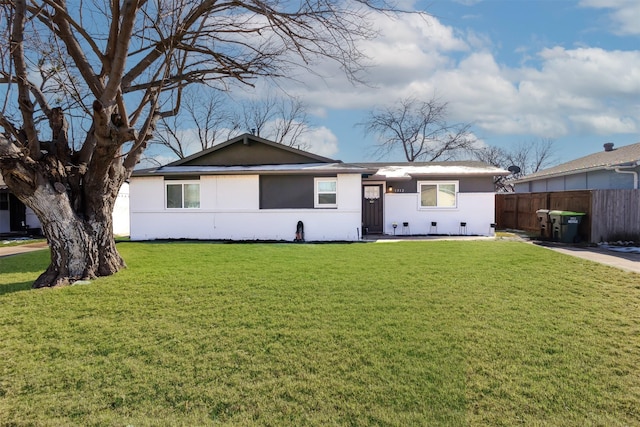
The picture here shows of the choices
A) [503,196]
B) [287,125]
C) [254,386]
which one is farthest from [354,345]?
[287,125]

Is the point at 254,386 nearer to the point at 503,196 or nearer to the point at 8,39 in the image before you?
the point at 8,39

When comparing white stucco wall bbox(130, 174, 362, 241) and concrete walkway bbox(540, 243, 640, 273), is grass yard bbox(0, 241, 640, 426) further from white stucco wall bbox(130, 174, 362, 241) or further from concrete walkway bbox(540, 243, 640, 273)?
white stucco wall bbox(130, 174, 362, 241)

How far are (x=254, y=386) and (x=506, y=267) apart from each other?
238 inches

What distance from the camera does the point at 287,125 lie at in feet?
111

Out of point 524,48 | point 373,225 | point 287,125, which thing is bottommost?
point 373,225

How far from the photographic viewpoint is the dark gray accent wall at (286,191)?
45.1 feet

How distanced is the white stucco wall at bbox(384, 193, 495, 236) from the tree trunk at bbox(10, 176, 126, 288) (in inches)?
424

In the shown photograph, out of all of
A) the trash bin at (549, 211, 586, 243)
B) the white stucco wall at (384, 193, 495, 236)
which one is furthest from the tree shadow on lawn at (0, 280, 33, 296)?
the trash bin at (549, 211, 586, 243)

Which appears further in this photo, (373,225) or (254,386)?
(373,225)

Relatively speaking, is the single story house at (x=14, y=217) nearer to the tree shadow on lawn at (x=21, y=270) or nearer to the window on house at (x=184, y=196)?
the window on house at (x=184, y=196)

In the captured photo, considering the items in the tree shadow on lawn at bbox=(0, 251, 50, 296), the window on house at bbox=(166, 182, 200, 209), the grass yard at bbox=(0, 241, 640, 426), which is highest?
the window on house at bbox=(166, 182, 200, 209)

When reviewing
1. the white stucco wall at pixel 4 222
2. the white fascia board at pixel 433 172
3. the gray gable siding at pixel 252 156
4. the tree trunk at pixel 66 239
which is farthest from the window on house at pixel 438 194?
the white stucco wall at pixel 4 222

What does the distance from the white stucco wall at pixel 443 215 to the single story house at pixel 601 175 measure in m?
5.23

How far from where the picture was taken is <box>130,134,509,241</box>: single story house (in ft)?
44.9
